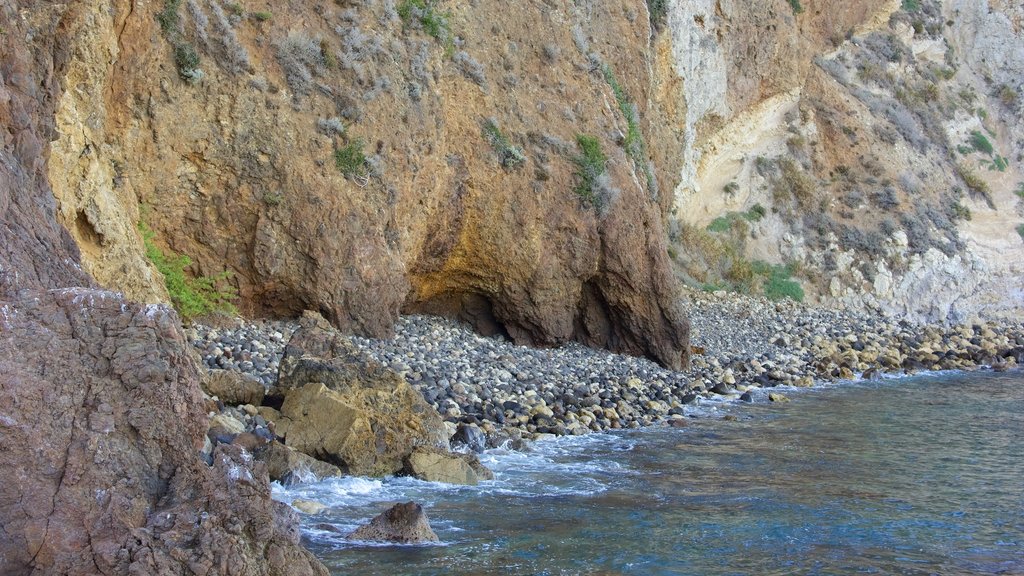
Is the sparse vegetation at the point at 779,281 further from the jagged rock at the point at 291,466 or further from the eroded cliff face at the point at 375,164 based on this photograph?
the jagged rock at the point at 291,466

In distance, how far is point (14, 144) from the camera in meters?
7.19

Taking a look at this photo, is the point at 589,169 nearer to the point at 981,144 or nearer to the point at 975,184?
the point at 975,184

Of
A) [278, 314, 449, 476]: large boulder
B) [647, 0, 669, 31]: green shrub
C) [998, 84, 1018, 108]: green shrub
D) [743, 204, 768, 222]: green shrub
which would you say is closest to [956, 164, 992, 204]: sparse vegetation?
[998, 84, 1018, 108]: green shrub

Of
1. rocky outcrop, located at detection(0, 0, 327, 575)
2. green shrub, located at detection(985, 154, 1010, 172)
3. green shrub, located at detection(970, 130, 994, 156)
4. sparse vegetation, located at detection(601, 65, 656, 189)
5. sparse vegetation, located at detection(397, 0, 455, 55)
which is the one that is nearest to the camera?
rocky outcrop, located at detection(0, 0, 327, 575)

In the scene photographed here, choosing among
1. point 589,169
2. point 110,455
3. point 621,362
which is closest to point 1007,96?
point 589,169

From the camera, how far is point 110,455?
4.80 m

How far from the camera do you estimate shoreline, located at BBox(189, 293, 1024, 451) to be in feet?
37.2

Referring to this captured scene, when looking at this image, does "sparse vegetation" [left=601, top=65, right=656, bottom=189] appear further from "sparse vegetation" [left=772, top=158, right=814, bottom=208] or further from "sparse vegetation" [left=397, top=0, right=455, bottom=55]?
"sparse vegetation" [left=772, top=158, right=814, bottom=208]

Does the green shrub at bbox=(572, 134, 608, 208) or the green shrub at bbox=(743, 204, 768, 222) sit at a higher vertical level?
the green shrub at bbox=(743, 204, 768, 222)

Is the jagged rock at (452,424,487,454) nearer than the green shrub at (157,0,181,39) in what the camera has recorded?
Yes

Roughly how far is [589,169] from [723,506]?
28.5 feet

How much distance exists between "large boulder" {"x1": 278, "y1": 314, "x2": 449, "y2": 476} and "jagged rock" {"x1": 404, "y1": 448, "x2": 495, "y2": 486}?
0.13 metres

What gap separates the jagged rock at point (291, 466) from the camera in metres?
7.90

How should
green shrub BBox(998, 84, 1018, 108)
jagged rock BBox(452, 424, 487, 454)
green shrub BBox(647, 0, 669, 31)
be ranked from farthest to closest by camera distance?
green shrub BBox(998, 84, 1018, 108) < green shrub BBox(647, 0, 669, 31) < jagged rock BBox(452, 424, 487, 454)
